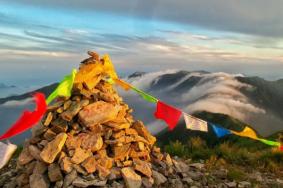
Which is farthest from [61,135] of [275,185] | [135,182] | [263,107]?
[263,107]

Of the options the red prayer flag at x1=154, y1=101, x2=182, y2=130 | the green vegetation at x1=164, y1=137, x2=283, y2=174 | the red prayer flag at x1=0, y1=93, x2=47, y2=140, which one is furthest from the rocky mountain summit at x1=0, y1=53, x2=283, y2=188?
the green vegetation at x1=164, y1=137, x2=283, y2=174

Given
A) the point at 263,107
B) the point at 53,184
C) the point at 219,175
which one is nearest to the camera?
the point at 53,184

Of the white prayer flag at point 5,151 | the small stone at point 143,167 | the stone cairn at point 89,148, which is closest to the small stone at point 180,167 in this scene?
the stone cairn at point 89,148

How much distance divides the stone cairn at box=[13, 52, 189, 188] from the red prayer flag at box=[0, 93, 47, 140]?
1910 millimetres

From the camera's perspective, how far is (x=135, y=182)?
597 inches

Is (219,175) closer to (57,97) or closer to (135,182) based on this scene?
(135,182)

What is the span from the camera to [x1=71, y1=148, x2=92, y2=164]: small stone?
591 inches

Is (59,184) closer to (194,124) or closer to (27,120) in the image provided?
(27,120)

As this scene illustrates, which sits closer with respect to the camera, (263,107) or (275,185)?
(275,185)

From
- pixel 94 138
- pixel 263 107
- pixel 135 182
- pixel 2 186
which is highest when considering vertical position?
pixel 94 138

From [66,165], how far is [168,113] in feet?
11.6

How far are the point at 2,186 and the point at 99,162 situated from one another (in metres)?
3.30

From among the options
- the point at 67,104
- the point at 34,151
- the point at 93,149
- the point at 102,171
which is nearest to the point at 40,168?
the point at 34,151

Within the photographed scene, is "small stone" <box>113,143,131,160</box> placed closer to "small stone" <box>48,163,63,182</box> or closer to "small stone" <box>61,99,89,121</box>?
"small stone" <box>61,99,89,121</box>
